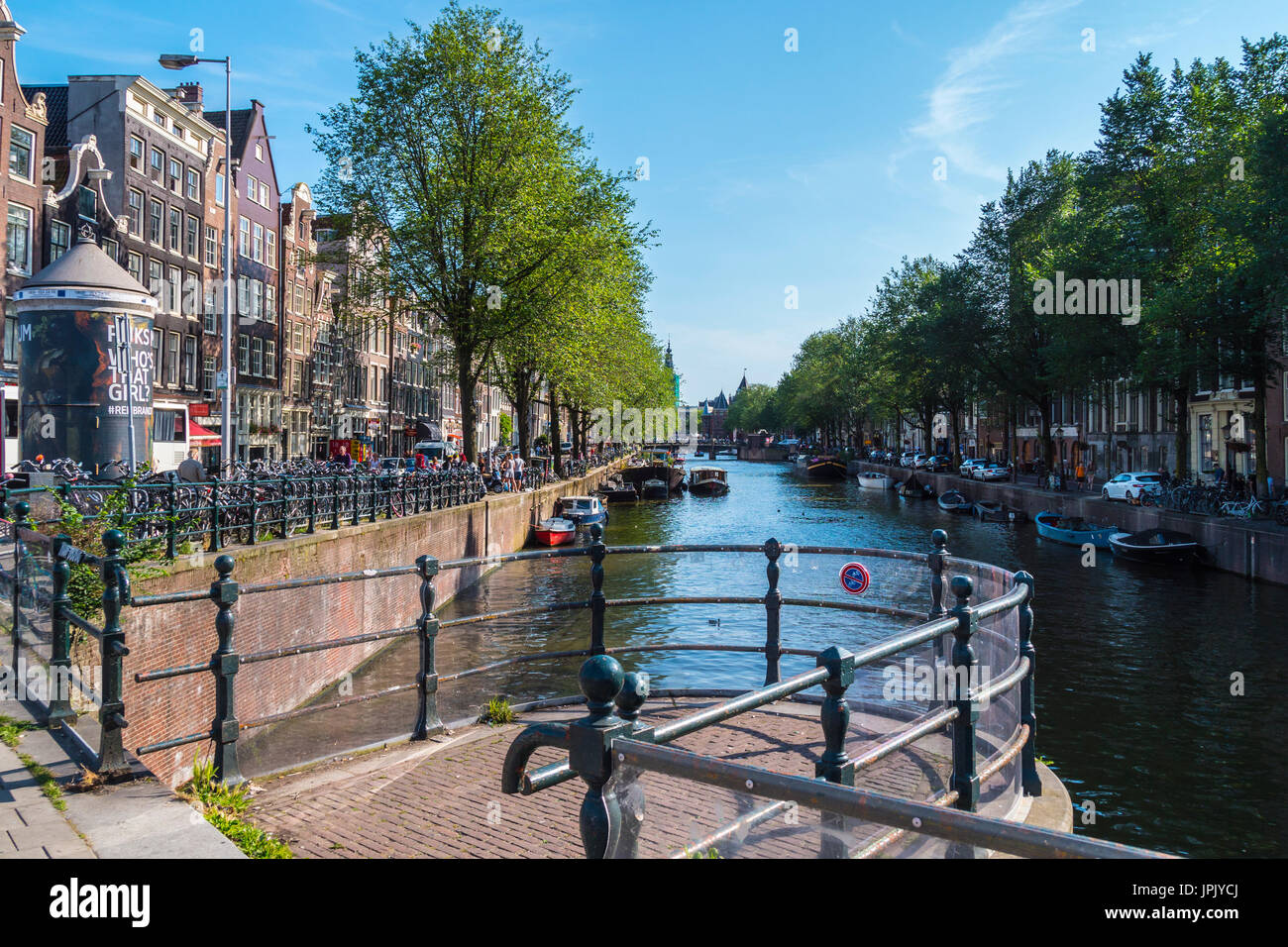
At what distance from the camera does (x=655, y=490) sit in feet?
224

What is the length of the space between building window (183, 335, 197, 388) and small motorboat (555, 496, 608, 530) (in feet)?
53.4

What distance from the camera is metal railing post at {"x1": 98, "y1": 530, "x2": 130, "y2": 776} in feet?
17.0

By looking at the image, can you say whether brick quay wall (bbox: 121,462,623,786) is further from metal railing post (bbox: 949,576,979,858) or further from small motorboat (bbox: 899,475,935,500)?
small motorboat (bbox: 899,475,935,500)

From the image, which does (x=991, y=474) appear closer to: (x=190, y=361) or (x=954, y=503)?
(x=954, y=503)

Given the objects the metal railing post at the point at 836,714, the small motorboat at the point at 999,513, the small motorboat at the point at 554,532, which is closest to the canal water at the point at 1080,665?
the small motorboat at the point at 554,532

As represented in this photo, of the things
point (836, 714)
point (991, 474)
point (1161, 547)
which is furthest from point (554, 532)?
point (991, 474)

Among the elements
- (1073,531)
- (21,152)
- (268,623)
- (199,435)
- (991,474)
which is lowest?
(1073,531)

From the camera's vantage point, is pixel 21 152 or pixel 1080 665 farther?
pixel 21 152

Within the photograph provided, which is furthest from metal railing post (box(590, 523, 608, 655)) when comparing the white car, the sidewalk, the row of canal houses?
the white car

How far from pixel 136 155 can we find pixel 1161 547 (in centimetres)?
3847

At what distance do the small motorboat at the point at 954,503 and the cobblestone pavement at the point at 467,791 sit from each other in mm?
49794

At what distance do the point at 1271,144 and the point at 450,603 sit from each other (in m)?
23.9
